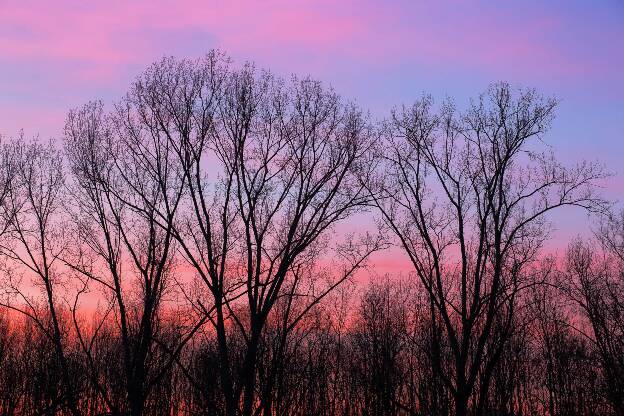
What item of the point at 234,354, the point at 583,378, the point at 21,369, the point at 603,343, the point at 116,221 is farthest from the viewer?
the point at 21,369

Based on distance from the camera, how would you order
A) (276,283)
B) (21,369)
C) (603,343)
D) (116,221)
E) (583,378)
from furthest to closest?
(21,369) < (583,378) < (603,343) < (116,221) < (276,283)

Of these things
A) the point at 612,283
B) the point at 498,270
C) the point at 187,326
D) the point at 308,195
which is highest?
the point at 612,283

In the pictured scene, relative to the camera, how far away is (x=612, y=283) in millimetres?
36938

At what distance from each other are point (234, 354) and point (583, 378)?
80.0ft

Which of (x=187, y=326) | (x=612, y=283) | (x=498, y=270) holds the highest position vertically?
(x=612, y=283)

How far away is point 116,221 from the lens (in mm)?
22547

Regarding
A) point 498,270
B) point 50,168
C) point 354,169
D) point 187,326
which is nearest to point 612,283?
point 498,270

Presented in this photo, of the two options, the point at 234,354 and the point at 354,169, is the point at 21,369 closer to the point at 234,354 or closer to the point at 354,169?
the point at 234,354

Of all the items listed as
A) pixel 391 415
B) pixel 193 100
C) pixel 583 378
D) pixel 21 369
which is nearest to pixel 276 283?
pixel 193 100

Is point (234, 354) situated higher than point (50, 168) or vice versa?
point (50, 168)

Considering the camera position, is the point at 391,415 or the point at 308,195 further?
the point at 391,415

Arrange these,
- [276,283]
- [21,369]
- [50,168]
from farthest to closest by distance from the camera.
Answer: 1. [21,369]
2. [50,168]
3. [276,283]

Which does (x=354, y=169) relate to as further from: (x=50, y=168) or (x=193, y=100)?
(x=50, y=168)

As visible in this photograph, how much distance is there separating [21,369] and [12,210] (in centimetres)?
2966
